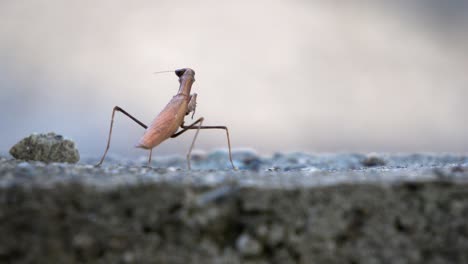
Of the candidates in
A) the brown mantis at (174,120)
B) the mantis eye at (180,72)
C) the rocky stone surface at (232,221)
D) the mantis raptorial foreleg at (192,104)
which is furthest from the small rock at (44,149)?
the rocky stone surface at (232,221)

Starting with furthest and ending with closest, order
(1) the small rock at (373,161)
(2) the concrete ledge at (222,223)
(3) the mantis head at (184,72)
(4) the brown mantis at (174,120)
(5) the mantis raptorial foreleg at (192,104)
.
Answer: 1. (1) the small rock at (373,161)
2. (3) the mantis head at (184,72)
3. (5) the mantis raptorial foreleg at (192,104)
4. (4) the brown mantis at (174,120)
5. (2) the concrete ledge at (222,223)

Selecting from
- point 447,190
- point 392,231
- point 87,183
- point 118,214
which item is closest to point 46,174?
point 87,183

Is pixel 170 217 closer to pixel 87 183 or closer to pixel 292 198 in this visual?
pixel 87 183

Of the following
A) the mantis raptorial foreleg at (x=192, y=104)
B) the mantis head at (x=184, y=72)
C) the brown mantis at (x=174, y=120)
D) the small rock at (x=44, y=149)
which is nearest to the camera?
the brown mantis at (x=174, y=120)

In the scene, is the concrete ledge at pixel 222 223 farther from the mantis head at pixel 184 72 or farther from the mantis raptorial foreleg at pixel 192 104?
the mantis head at pixel 184 72

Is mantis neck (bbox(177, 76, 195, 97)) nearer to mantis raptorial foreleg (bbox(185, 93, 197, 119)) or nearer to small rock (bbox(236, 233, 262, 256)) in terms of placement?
mantis raptorial foreleg (bbox(185, 93, 197, 119))

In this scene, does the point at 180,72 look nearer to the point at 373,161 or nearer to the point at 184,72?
the point at 184,72

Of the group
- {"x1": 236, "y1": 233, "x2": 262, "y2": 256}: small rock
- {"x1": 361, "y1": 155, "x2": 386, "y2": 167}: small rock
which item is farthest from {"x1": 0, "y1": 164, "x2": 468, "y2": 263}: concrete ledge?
{"x1": 361, "y1": 155, "x2": 386, "y2": 167}: small rock
